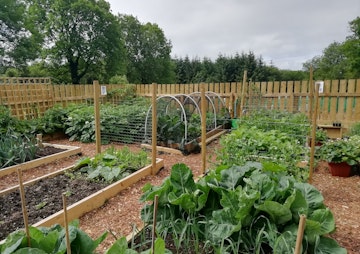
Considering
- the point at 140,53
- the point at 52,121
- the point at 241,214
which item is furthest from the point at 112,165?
the point at 140,53

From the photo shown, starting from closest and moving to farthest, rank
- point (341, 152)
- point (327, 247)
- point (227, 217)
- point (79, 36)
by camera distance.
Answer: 1. point (327, 247)
2. point (227, 217)
3. point (341, 152)
4. point (79, 36)

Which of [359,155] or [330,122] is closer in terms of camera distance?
[359,155]

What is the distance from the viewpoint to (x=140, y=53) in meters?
20.4

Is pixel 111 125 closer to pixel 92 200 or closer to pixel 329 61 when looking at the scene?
pixel 92 200

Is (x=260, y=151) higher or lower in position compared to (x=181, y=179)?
lower

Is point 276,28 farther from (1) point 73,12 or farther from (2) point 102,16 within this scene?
(1) point 73,12

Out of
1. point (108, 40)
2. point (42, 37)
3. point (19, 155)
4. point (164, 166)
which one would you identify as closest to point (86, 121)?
point (19, 155)

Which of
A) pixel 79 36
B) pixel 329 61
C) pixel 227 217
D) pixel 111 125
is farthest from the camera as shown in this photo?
pixel 329 61

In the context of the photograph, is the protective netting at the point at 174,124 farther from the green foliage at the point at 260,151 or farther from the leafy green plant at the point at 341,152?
the leafy green plant at the point at 341,152

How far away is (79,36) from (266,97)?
39.0 feet

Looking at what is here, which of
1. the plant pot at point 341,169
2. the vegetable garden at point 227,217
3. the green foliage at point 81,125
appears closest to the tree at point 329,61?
the plant pot at point 341,169

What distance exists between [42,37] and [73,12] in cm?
273

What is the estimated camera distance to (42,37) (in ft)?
48.7

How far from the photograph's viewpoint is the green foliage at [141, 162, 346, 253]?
157 cm
